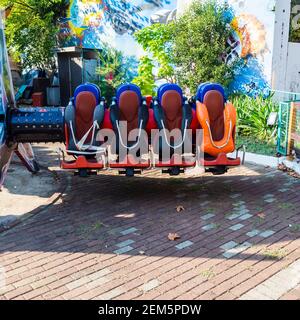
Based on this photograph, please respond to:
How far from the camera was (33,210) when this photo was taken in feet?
17.5

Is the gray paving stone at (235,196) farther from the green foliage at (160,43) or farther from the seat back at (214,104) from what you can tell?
the green foliage at (160,43)

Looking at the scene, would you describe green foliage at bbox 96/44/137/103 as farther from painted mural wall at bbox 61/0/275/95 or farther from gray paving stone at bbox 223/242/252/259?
gray paving stone at bbox 223/242/252/259

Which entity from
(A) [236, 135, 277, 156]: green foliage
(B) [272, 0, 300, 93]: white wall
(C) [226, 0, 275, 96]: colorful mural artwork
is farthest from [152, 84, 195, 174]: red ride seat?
(B) [272, 0, 300, 93]: white wall

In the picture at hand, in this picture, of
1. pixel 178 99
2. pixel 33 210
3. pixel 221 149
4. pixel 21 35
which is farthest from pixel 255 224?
pixel 21 35

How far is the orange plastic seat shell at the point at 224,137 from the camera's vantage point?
18.4 feet

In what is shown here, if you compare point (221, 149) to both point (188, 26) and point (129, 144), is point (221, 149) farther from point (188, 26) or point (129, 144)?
point (188, 26)

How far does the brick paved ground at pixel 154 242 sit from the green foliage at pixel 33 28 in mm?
10423

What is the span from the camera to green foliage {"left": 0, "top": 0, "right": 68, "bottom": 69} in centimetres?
1506

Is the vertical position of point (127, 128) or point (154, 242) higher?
point (127, 128)

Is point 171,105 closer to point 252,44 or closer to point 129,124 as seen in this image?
point 129,124

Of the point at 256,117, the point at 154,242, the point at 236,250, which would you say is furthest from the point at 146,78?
the point at 236,250

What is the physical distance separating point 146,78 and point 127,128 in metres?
6.31

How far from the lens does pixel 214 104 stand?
606 cm

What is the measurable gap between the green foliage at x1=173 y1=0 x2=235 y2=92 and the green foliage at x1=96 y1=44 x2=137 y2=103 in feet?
10.6
